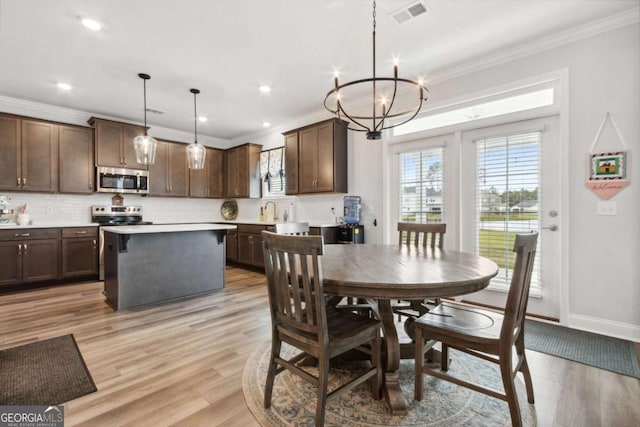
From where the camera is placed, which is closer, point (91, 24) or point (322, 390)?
point (322, 390)

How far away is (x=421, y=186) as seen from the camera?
403 centimetres

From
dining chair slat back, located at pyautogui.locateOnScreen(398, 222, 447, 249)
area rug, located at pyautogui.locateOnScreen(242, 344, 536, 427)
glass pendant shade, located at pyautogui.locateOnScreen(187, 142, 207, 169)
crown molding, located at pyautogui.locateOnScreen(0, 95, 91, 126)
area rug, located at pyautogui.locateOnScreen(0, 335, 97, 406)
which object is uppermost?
crown molding, located at pyautogui.locateOnScreen(0, 95, 91, 126)

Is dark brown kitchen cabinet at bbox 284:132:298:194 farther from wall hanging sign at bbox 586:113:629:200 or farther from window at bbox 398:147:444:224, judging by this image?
wall hanging sign at bbox 586:113:629:200

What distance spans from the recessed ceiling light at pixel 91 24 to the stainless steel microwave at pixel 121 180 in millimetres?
2863

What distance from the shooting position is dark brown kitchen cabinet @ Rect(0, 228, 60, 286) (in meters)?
4.16

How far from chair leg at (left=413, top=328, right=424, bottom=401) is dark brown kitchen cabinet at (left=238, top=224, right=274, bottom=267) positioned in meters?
3.81

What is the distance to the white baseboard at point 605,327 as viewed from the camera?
2623mm

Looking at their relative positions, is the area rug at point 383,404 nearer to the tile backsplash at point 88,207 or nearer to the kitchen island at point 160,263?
the kitchen island at point 160,263

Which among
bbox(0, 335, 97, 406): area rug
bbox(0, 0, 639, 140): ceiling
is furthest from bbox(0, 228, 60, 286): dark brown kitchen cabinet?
bbox(0, 335, 97, 406): area rug

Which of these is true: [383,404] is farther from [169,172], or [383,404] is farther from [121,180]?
[169,172]

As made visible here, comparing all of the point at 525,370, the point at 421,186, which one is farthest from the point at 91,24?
the point at 525,370

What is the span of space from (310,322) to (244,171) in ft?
17.1

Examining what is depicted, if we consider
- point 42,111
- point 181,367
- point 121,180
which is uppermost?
point 42,111

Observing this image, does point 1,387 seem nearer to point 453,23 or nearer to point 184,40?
point 184,40
